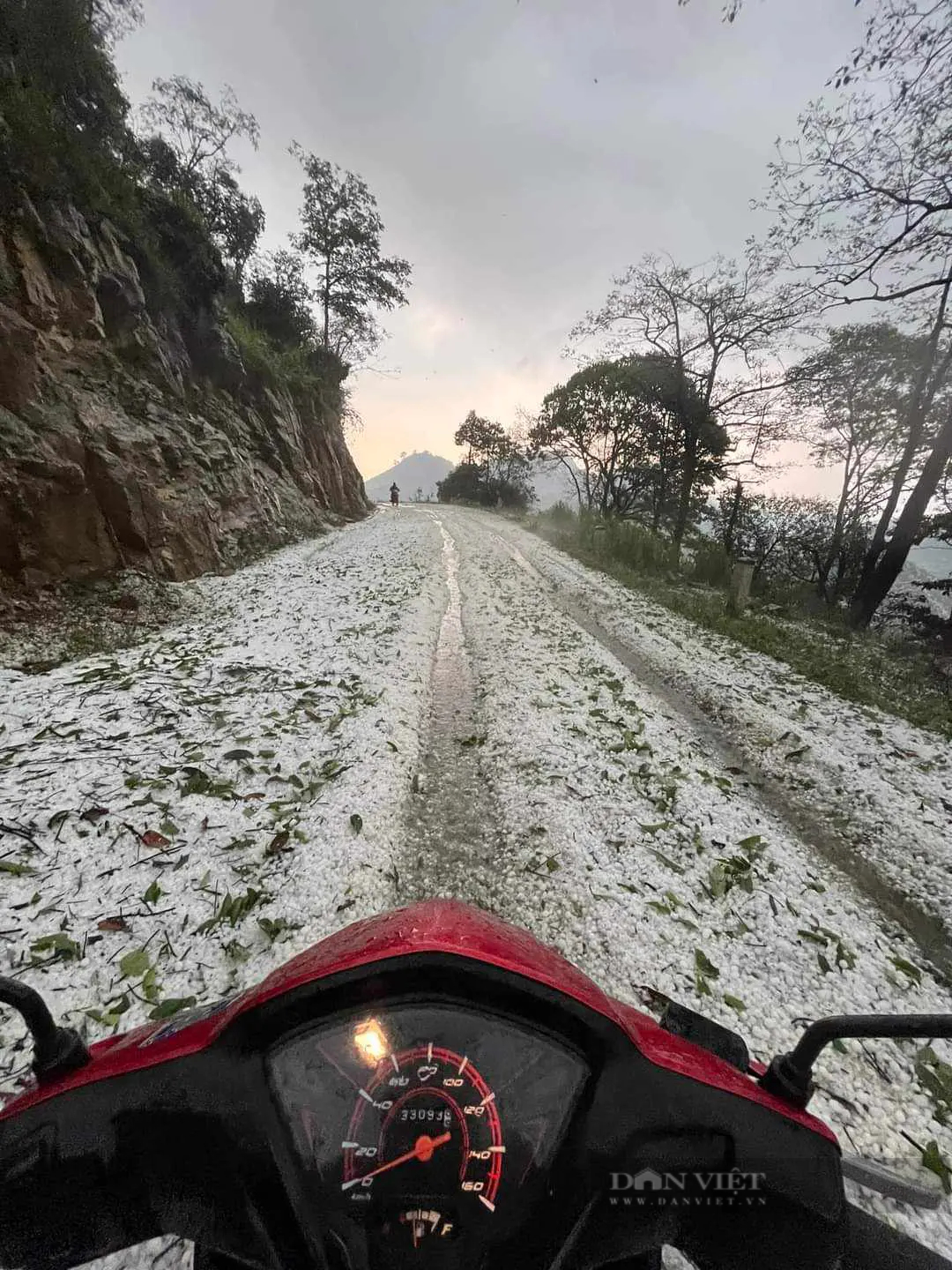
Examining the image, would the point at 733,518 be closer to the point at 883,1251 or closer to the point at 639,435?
the point at 639,435

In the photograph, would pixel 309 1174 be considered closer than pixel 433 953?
Yes

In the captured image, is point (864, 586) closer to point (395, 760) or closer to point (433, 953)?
point (395, 760)

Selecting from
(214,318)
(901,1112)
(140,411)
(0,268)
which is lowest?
(901,1112)

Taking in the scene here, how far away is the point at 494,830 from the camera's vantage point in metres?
3.84

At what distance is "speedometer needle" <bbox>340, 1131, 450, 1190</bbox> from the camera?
3.26ft

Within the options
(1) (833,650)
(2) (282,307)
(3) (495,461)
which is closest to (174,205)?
(2) (282,307)

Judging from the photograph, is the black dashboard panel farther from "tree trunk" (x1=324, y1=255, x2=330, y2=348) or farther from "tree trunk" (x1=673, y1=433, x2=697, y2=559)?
"tree trunk" (x1=324, y1=255, x2=330, y2=348)

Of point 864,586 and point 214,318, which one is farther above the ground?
point 214,318

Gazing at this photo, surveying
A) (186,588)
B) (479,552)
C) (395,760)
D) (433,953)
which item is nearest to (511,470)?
(479,552)

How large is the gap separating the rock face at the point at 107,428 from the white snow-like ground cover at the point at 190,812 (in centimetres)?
221

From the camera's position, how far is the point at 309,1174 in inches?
39.9

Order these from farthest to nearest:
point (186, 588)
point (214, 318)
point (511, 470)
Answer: point (511, 470), point (214, 318), point (186, 588)

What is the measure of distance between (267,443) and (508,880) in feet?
49.6

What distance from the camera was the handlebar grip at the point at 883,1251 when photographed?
1.07 m
